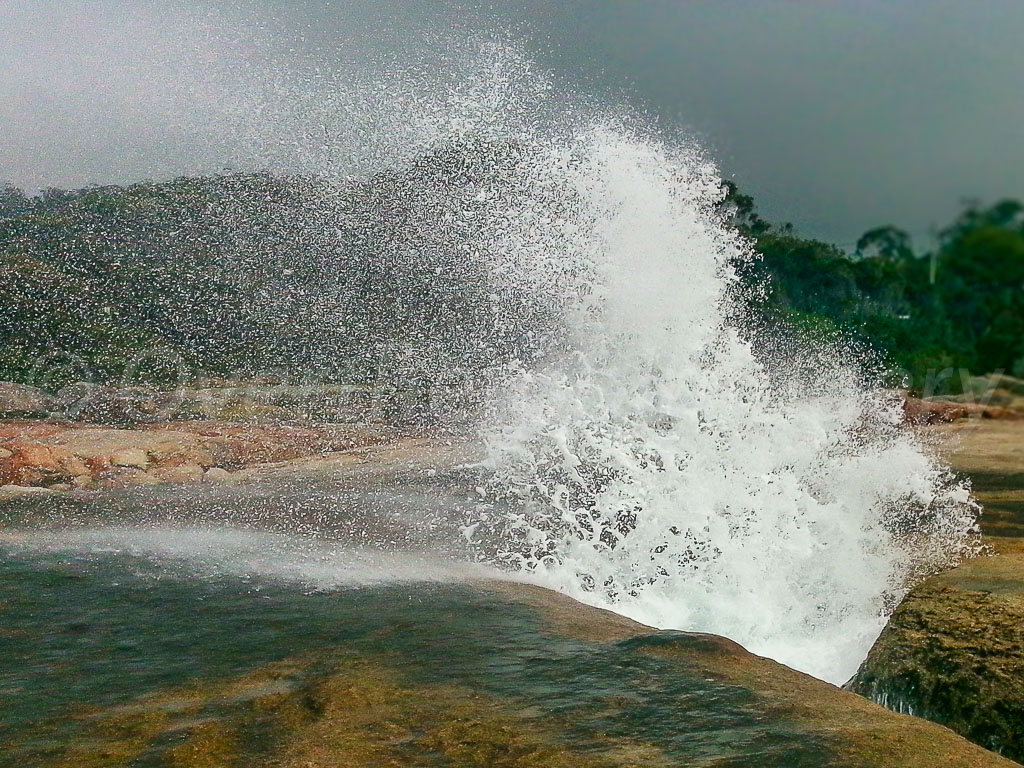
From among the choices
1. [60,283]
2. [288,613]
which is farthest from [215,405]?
[288,613]

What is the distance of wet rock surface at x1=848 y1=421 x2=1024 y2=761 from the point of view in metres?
5.68

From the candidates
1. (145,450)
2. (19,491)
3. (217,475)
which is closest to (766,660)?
(19,491)

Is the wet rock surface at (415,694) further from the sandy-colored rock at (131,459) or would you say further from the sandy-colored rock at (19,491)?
the sandy-colored rock at (131,459)

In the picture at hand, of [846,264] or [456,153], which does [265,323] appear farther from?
[846,264]

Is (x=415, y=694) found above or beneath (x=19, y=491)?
above

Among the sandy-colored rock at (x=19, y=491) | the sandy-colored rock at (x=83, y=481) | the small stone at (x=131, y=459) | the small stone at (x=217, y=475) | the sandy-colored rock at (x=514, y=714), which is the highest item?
the sandy-colored rock at (x=514, y=714)

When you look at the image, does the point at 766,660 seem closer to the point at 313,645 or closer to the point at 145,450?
the point at 313,645

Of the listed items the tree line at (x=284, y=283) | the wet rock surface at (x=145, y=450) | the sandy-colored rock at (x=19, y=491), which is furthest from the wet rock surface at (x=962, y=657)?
the wet rock surface at (x=145, y=450)

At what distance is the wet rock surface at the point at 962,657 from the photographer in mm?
5684

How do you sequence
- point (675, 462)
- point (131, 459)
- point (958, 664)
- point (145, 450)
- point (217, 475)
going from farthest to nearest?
point (217, 475), point (145, 450), point (131, 459), point (675, 462), point (958, 664)

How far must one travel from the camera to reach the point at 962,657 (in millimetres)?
6109

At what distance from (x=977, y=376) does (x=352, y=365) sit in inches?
896

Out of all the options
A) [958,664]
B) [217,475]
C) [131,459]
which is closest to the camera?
[958,664]

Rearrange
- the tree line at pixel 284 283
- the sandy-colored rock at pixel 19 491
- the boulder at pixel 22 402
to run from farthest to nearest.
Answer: the boulder at pixel 22 402 → the tree line at pixel 284 283 → the sandy-colored rock at pixel 19 491
